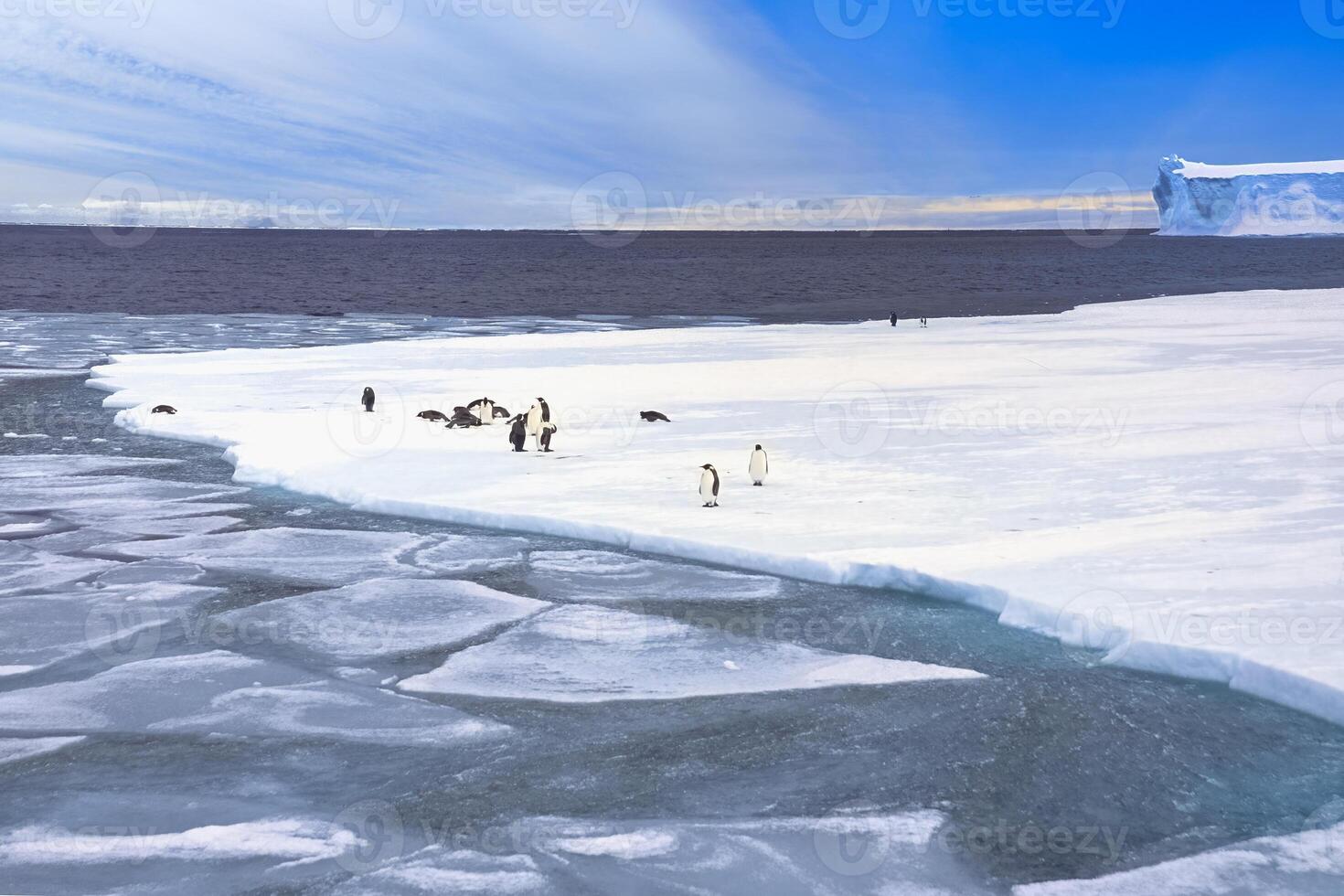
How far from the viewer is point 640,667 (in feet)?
19.3

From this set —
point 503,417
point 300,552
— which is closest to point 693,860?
point 300,552

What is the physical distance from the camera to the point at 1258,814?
4328 millimetres

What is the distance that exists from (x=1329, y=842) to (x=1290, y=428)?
27.2ft

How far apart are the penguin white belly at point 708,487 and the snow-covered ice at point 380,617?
214 cm

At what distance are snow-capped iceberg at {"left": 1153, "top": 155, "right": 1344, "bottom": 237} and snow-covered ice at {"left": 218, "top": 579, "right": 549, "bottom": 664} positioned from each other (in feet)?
448

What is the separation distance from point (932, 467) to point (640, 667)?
4.91 metres

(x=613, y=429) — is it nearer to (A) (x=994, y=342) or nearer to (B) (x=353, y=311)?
(A) (x=994, y=342)

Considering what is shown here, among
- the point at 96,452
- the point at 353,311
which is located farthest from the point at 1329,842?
the point at 353,311

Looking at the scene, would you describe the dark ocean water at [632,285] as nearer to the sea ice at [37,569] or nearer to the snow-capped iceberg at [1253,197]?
the sea ice at [37,569]

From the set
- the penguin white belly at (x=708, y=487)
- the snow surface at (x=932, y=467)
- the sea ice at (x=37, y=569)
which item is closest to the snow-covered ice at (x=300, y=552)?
the sea ice at (x=37, y=569)

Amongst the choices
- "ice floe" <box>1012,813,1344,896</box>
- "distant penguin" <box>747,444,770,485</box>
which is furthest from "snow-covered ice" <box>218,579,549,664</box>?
"ice floe" <box>1012,813,1344,896</box>

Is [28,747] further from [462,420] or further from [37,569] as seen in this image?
[462,420]

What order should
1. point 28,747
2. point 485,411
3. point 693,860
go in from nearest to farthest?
1. point 693,860
2. point 28,747
3. point 485,411

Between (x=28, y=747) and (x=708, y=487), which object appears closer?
(x=28, y=747)
